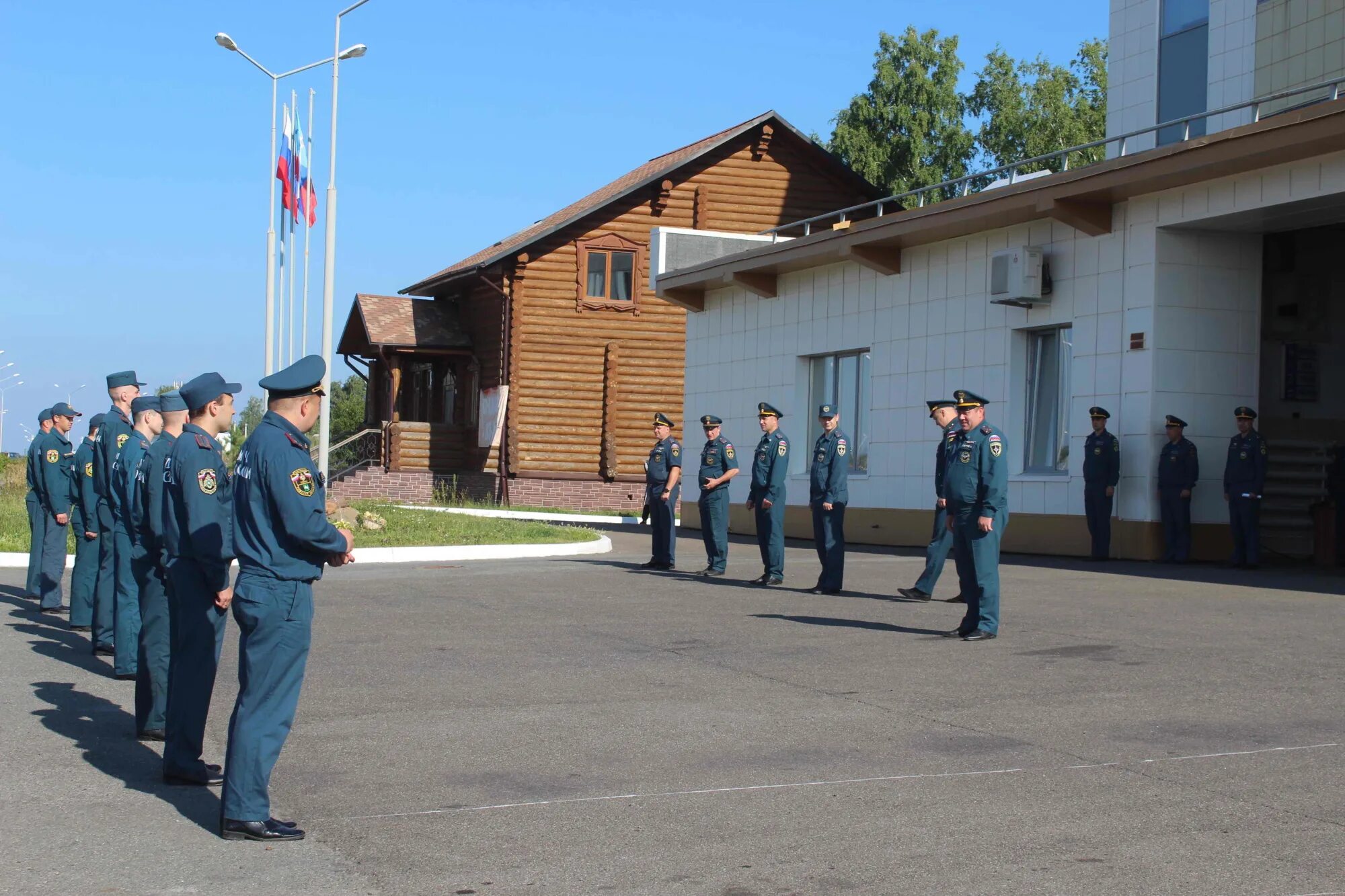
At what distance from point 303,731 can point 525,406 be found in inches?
1128

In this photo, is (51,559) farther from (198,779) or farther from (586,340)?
(586,340)

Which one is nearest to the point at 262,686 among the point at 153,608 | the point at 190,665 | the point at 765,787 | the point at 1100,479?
the point at 190,665

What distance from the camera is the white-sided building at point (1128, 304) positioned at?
17.5 meters

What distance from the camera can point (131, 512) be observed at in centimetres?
845

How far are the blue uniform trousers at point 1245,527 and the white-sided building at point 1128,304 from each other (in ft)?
2.41

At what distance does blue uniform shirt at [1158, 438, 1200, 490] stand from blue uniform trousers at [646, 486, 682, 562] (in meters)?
5.78

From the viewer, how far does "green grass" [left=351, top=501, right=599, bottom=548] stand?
20656 mm

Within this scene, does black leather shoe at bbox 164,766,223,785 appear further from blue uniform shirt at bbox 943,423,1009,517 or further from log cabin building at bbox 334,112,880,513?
log cabin building at bbox 334,112,880,513

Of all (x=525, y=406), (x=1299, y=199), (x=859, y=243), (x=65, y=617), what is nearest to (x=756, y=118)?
(x=525, y=406)

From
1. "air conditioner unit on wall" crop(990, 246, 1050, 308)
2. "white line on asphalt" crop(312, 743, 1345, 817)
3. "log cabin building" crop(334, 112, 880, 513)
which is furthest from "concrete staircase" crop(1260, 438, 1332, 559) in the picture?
"log cabin building" crop(334, 112, 880, 513)

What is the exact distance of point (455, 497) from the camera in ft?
123

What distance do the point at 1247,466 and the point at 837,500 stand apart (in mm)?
5587

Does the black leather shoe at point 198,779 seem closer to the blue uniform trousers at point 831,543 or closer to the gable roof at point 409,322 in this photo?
the blue uniform trousers at point 831,543

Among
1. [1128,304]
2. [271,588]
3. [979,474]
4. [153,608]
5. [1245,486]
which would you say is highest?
[1128,304]
